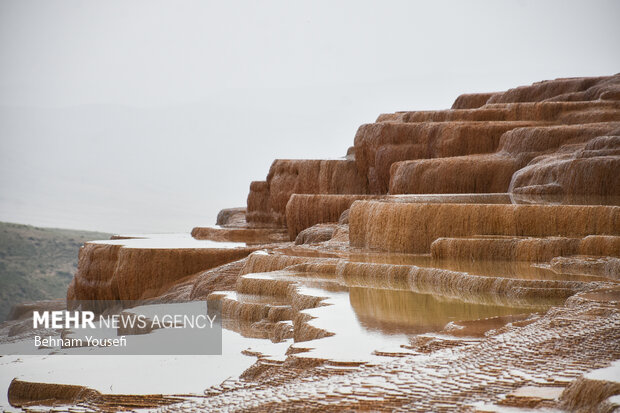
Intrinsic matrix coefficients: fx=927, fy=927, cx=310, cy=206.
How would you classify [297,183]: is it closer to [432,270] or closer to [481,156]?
[481,156]

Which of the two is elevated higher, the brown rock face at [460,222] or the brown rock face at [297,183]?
the brown rock face at [297,183]

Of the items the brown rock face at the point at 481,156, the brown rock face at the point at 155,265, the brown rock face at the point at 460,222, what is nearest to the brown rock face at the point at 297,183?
the brown rock face at the point at 481,156

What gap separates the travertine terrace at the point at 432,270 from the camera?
6957 millimetres


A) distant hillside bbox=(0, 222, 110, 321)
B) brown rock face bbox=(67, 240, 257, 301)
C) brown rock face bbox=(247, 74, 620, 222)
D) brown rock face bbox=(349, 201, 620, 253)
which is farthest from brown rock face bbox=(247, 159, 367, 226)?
distant hillside bbox=(0, 222, 110, 321)

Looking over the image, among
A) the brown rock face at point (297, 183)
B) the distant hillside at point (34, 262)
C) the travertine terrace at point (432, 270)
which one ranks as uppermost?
the brown rock face at point (297, 183)

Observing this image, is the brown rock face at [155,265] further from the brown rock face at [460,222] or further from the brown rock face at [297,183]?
the brown rock face at [297,183]

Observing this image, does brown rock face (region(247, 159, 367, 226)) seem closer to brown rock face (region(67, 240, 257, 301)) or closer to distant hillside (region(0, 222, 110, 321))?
brown rock face (region(67, 240, 257, 301))

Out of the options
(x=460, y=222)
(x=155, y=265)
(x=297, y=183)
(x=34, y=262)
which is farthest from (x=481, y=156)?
(x=34, y=262)

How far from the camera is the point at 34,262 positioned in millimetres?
57000

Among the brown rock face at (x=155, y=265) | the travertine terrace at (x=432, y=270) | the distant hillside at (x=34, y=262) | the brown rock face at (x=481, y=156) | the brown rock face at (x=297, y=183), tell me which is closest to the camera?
the travertine terrace at (x=432, y=270)

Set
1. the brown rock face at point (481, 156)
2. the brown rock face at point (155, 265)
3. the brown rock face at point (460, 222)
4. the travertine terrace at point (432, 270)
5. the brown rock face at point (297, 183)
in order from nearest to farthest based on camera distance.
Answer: the travertine terrace at point (432, 270) → the brown rock face at point (460, 222) → the brown rock face at point (481, 156) → the brown rock face at point (155, 265) → the brown rock face at point (297, 183)

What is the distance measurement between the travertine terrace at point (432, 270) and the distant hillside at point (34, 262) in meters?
26.4

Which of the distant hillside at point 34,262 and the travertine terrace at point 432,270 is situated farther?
the distant hillside at point 34,262

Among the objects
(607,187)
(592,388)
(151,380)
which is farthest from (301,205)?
(592,388)
